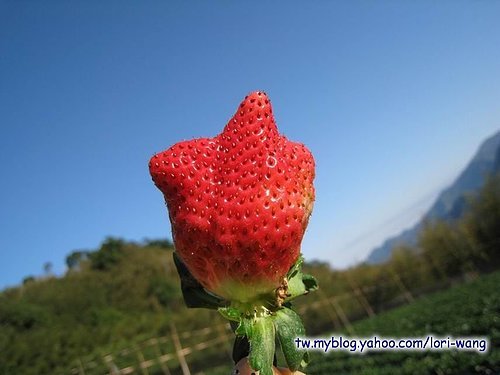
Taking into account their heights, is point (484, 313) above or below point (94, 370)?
below

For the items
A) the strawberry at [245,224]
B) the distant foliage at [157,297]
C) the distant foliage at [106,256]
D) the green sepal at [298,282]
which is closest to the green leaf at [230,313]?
the strawberry at [245,224]

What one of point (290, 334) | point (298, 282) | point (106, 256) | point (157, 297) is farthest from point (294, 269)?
point (106, 256)

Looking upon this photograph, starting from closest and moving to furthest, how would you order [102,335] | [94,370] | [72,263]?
[94,370] → [102,335] → [72,263]

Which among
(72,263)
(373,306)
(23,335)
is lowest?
(373,306)

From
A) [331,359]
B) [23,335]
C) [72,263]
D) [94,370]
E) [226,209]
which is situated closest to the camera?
[226,209]

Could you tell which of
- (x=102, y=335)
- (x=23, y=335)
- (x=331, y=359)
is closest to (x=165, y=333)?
(x=102, y=335)

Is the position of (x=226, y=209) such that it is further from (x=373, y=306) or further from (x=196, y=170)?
(x=373, y=306)
